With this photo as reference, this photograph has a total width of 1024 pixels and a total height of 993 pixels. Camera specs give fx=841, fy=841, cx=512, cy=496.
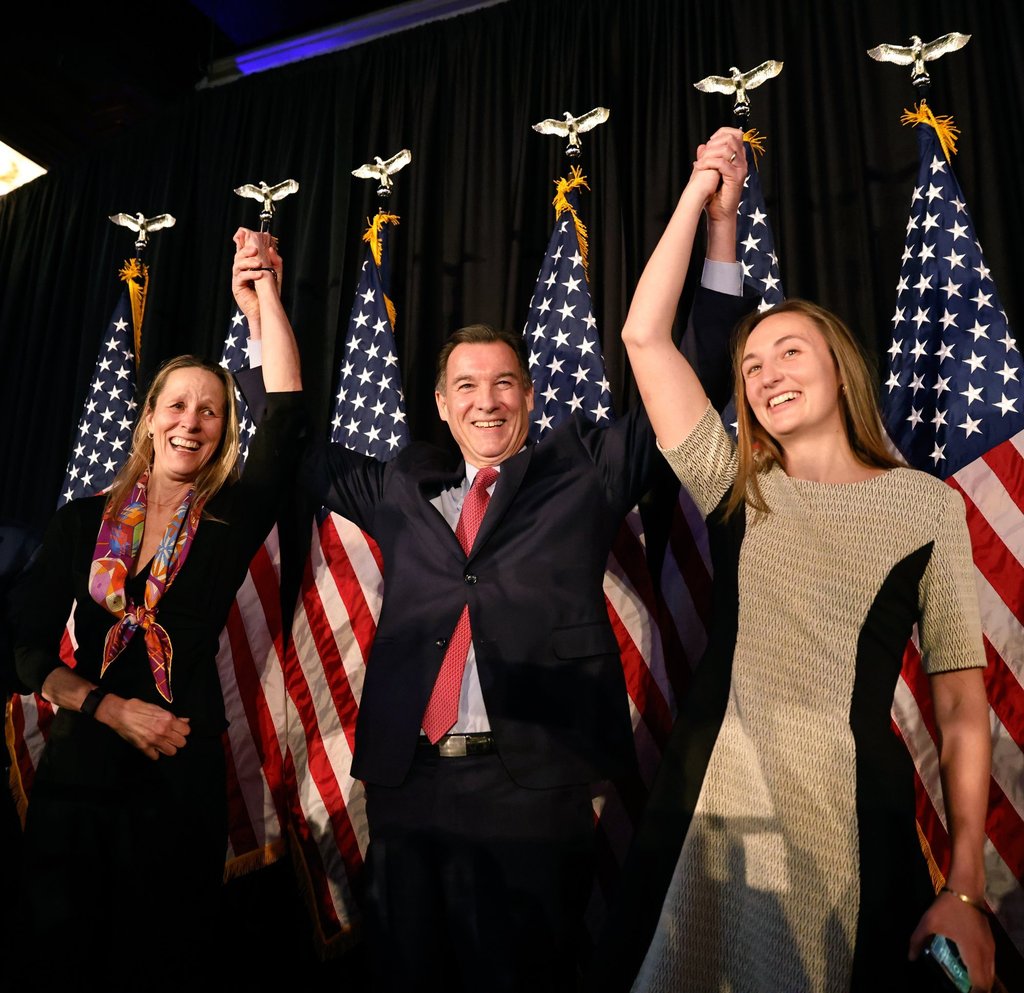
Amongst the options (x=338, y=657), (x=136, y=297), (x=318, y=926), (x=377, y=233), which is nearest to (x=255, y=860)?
(x=318, y=926)

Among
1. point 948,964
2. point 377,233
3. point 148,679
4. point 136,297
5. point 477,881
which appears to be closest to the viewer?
point 948,964

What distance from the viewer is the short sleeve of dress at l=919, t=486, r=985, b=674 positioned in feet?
4.25

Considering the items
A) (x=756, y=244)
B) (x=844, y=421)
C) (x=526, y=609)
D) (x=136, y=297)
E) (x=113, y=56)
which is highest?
(x=113, y=56)

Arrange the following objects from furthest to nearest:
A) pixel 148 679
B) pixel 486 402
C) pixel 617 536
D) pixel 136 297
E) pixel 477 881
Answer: pixel 136 297 → pixel 617 536 → pixel 486 402 → pixel 148 679 → pixel 477 881

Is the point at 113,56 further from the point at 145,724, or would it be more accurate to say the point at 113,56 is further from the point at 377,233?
the point at 145,724

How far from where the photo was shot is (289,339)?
6.66 feet

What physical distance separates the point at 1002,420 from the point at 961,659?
3.64 ft

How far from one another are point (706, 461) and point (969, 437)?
1107 mm

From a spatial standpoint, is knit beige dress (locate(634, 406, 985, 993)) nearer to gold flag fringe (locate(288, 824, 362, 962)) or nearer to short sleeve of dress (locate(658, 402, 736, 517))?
short sleeve of dress (locate(658, 402, 736, 517))

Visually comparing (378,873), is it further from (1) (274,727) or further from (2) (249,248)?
(2) (249,248)

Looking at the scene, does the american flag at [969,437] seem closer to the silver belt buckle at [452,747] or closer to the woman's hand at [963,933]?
the woman's hand at [963,933]

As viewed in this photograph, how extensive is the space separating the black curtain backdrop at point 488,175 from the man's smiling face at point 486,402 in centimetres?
98

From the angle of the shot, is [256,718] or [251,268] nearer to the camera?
[251,268]

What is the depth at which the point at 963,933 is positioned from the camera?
43.5 inches
